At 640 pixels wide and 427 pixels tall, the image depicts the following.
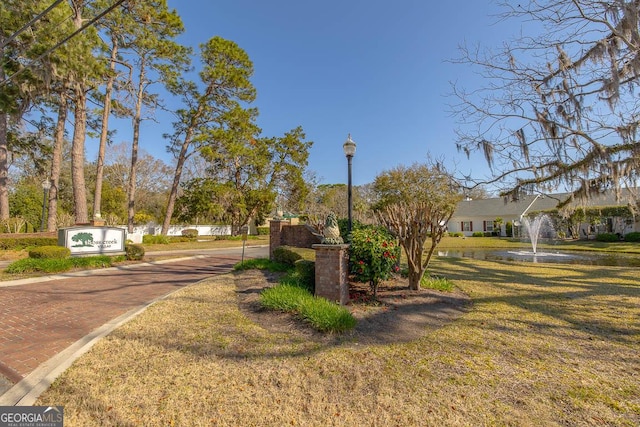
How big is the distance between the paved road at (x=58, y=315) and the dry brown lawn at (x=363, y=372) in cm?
32

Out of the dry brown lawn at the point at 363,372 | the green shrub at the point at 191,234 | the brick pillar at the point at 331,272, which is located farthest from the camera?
the green shrub at the point at 191,234

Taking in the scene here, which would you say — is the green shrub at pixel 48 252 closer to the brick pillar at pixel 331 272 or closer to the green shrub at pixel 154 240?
the brick pillar at pixel 331 272

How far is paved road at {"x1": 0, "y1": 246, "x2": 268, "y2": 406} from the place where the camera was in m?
3.15

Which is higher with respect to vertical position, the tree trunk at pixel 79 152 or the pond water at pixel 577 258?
the tree trunk at pixel 79 152

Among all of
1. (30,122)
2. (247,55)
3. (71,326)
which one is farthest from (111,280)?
(247,55)

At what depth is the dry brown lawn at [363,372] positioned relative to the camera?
2.46 m

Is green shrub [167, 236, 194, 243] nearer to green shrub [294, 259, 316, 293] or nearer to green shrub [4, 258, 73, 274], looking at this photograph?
green shrub [4, 258, 73, 274]

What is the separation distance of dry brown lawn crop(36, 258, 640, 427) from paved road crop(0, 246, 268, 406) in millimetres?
322

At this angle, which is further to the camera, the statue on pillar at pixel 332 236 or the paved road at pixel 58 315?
the statue on pillar at pixel 332 236

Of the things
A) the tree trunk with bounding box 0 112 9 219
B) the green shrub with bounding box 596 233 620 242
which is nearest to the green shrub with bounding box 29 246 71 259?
the tree trunk with bounding box 0 112 9 219

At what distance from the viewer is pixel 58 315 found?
515 centimetres

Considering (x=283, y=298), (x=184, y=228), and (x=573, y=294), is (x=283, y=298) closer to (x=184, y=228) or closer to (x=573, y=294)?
(x=573, y=294)

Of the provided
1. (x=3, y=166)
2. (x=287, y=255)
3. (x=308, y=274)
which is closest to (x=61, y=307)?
(x=308, y=274)

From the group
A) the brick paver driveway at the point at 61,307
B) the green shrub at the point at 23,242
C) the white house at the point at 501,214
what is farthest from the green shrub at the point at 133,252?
the white house at the point at 501,214
